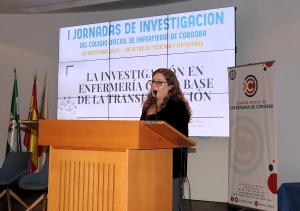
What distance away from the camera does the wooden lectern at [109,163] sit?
2400 mm

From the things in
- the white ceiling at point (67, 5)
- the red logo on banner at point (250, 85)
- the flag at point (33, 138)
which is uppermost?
the white ceiling at point (67, 5)

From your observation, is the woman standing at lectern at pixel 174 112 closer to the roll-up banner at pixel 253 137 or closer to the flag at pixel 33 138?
the roll-up banner at pixel 253 137

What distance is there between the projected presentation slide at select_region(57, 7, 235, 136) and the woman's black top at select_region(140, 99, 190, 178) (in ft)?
10.3

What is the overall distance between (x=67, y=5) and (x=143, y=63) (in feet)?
5.97

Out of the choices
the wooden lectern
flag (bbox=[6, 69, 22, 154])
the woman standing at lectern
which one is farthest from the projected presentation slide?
the wooden lectern

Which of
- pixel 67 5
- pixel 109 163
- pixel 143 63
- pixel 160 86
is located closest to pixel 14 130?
pixel 67 5

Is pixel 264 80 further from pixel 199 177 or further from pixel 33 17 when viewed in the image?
pixel 33 17

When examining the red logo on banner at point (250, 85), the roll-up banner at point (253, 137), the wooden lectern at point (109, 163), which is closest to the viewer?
the wooden lectern at point (109, 163)

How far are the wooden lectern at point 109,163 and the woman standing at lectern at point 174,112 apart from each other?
0.52 ft

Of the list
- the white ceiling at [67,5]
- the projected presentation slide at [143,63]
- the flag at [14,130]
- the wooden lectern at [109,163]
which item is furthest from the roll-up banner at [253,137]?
A: the flag at [14,130]

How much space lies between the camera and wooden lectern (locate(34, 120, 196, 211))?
2.40 metres

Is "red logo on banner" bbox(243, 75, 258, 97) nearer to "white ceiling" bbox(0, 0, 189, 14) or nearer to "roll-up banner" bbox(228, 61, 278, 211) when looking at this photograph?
"roll-up banner" bbox(228, 61, 278, 211)

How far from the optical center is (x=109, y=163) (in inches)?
96.8

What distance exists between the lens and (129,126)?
7.88ft
